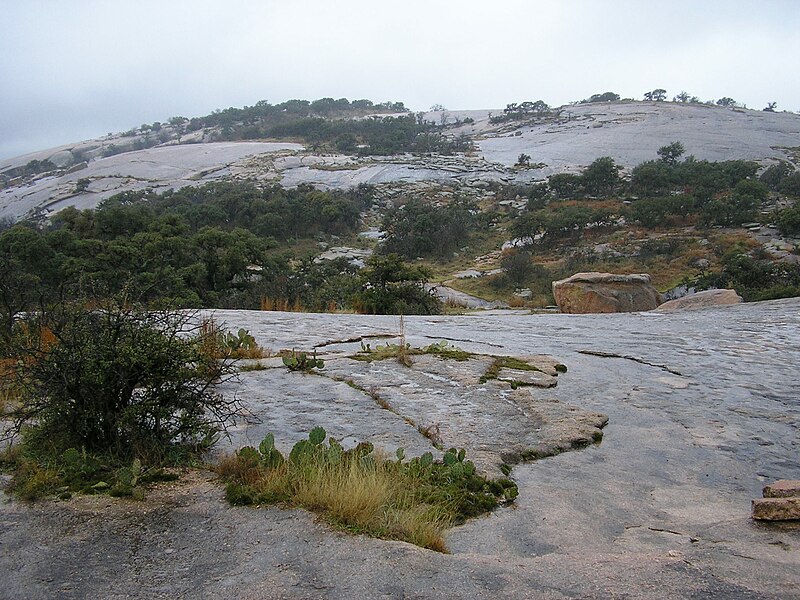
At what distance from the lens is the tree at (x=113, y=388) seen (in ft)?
9.86

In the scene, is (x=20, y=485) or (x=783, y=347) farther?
(x=783, y=347)

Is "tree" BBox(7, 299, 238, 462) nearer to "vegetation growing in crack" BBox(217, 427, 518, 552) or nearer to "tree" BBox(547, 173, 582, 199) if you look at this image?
"vegetation growing in crack" BBox(217, 427, 518, 552)

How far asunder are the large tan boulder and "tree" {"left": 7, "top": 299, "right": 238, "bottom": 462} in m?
11.7

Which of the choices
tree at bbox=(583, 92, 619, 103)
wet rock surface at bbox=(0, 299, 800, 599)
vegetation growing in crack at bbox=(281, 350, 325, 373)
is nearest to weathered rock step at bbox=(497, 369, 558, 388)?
wet rock surface at bbox=(0, 299, 800, 599)

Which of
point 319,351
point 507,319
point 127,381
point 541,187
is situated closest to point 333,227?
point 541,187

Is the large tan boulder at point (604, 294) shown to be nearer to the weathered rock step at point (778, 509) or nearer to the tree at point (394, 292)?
the tree at point (394, 292)

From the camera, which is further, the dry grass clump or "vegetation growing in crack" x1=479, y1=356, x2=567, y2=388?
the dry grass clump

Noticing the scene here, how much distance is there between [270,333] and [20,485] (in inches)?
150

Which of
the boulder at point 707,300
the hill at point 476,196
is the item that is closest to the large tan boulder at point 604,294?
the boulder at point 707,300

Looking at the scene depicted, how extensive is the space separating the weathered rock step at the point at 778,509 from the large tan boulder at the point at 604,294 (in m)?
11.1

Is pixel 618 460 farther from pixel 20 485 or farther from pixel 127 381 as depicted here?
pixel 20 485

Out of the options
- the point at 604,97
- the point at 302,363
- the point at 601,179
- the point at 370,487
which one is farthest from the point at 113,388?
the point at 604,97

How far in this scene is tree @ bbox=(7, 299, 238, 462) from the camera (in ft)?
9.86

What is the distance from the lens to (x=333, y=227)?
35.7 metres
